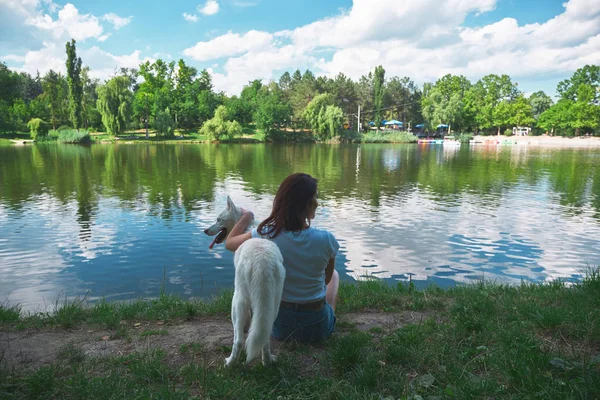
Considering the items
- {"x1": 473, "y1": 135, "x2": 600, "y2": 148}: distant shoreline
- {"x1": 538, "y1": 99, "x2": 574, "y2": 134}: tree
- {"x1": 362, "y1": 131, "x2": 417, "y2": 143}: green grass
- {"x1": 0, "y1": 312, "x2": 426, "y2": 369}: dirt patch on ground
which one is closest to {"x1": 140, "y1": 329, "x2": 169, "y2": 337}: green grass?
{"x1": 0, "y1": 312, "x2": 426, "y2": 369}: dirt patch on ground

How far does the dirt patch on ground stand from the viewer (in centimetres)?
348

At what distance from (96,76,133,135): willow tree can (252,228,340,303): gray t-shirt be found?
6240 cm

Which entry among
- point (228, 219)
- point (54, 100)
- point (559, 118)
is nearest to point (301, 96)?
point (54, 100)

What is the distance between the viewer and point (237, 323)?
9.82ft

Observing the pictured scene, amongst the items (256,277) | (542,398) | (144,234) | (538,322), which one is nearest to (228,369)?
(256,277)

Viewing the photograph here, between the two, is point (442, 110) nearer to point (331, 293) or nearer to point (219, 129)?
point (219, 129)

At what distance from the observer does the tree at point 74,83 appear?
61.9 meters

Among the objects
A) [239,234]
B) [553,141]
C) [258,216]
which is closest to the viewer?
[239,234]

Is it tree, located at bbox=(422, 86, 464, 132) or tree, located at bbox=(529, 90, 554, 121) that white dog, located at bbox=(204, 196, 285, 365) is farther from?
tree, located at bbox=(529, 90, 554, 121)

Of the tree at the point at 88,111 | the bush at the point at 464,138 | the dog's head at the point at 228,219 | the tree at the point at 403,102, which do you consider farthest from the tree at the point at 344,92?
the dog's head at the point at 228,219

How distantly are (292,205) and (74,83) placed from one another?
237 feet

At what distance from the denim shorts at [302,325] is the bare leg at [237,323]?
53 centimetres

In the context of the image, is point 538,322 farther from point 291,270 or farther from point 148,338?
point 148,338

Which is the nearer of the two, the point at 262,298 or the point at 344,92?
the point at 262,298
